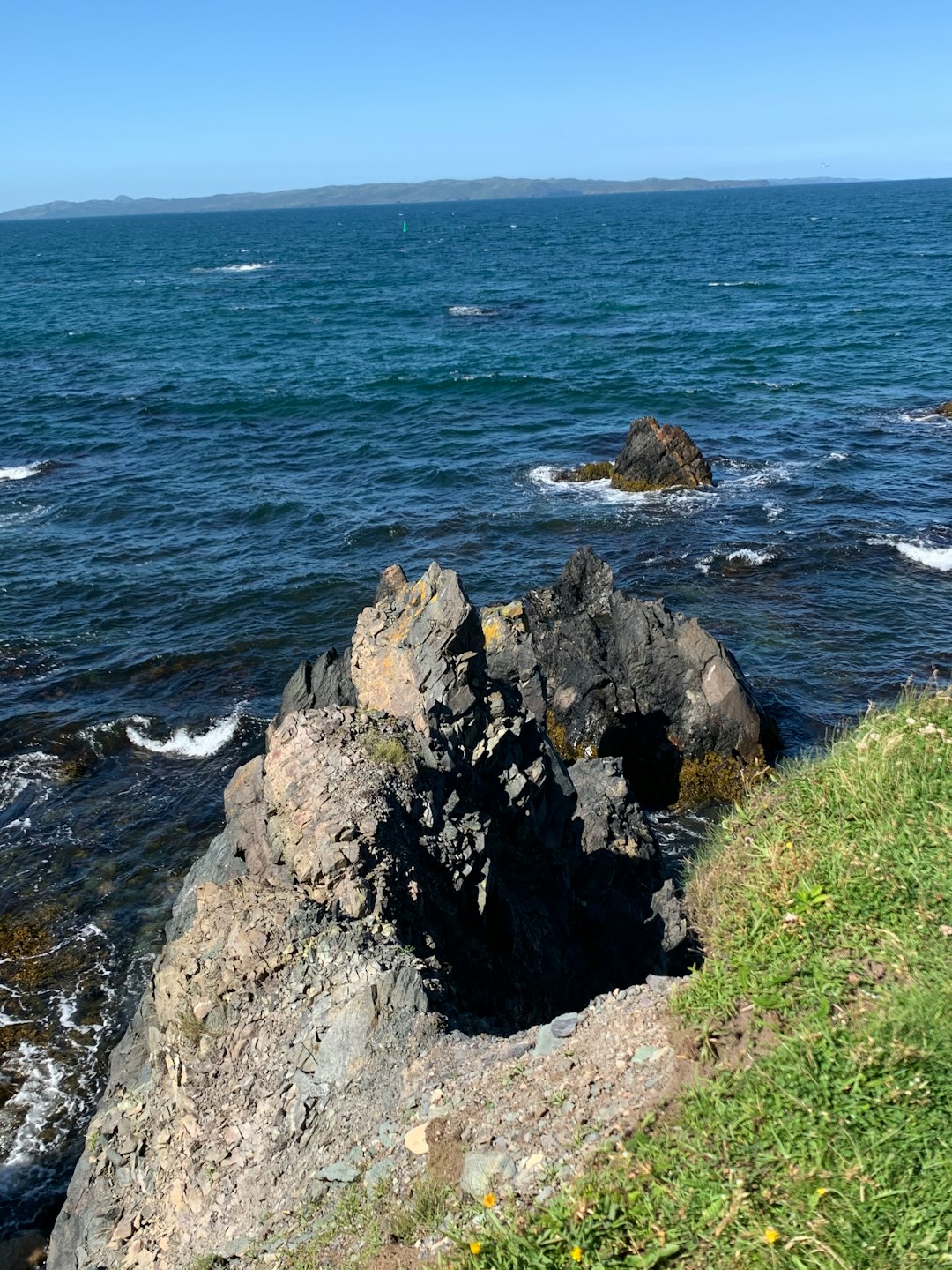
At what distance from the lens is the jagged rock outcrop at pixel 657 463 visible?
45688 mm

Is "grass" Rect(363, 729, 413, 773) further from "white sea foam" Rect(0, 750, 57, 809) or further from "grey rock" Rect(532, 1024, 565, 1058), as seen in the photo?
"white sea foam" Rect(0, 750, 57, 809)

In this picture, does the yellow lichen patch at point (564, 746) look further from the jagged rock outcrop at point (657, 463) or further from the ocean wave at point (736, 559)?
the jagged rock outcrop at point (657, 463)

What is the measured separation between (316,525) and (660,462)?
1636 cm

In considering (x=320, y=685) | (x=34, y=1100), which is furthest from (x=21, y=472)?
(x=34, y=1100)

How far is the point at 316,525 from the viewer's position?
142 ft

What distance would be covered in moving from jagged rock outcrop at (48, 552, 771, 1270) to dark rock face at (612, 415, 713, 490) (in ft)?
91.1

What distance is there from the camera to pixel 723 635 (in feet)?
105

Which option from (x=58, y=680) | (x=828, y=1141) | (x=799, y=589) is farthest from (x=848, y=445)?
(x=828, y=1141)

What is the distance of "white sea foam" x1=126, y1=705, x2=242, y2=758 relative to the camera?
88.7 feet

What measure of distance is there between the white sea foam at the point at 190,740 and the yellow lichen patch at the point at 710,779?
1261cm

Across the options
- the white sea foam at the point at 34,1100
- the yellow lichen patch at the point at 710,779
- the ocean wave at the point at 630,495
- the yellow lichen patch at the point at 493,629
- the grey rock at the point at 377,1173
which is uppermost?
the grey rock at the point at 377,1173

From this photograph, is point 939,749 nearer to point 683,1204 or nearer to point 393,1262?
point 683,1204

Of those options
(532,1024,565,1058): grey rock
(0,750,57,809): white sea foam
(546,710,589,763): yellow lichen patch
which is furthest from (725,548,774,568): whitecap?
(532,1024,565,1058): grey rock

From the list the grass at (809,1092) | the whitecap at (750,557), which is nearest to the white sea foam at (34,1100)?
the grass at (809,1092)
